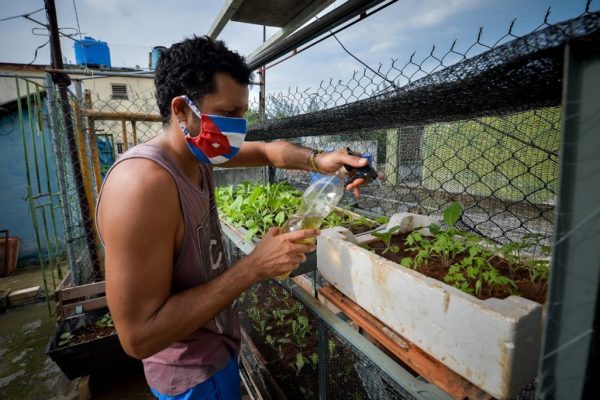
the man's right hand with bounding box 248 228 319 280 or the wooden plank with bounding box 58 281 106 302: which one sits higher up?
the man's right hand with bounding box 248 228 319 280

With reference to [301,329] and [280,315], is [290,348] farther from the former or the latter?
[280,315]

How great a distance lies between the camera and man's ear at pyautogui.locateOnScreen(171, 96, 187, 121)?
144cm

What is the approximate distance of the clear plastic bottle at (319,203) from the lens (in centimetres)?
191

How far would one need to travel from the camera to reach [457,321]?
0.85m

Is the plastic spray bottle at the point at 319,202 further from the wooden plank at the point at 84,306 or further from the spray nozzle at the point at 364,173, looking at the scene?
the wooden plank at the point at 84,306

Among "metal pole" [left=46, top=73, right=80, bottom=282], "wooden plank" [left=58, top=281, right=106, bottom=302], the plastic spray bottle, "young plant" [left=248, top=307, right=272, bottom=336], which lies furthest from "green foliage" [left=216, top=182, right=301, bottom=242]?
"metal pole" [left=46, top=73, right=80, bottom=282]

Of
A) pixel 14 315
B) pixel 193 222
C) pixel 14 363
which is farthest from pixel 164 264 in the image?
pixel 14 315

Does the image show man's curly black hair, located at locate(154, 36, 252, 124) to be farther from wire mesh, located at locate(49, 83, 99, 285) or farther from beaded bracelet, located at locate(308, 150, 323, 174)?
wire mesh, located at locate(49, 83, 99, 285)

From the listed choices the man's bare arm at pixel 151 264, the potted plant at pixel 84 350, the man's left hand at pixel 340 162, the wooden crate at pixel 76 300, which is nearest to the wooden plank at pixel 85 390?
the potted plant at pixel 84 350

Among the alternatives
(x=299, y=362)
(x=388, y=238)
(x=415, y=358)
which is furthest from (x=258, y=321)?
(x=415, y=358)

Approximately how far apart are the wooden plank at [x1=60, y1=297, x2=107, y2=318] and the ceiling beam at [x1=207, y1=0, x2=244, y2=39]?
11.7 ft

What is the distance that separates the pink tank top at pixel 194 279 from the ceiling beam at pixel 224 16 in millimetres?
1303

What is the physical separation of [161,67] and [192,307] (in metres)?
1.23

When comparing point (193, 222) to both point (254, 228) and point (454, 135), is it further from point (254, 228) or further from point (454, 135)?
point (454, 135)
